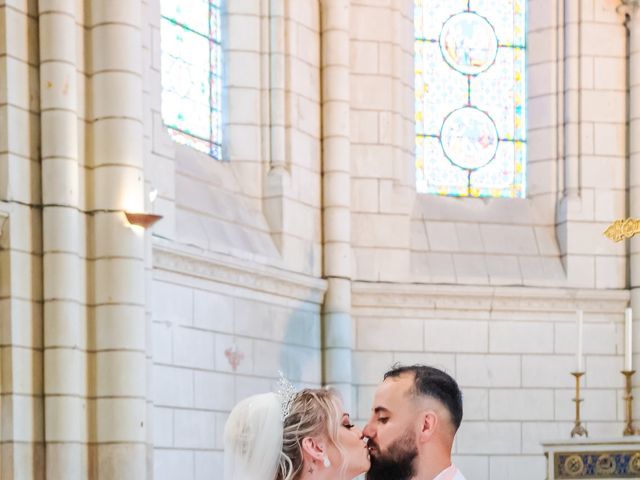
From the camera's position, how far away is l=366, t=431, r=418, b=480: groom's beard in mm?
3432

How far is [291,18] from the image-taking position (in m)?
11.9

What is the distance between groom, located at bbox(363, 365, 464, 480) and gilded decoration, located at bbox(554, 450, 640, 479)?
5.41 m

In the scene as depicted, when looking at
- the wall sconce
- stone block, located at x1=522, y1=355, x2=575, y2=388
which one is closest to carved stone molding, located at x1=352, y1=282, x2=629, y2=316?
stone block, located at x1=522, y1=355, x2=575, y2=388

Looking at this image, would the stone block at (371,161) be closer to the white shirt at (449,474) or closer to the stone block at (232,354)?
the stone block at (232,354)

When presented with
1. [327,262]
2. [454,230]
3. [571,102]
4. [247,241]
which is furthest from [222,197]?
[571,102]

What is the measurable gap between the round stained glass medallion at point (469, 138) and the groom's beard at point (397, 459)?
9.90m

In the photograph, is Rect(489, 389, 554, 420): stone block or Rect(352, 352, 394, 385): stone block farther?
Rect(489, 389, 554, 420): stone block

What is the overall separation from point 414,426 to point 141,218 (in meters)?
5.80

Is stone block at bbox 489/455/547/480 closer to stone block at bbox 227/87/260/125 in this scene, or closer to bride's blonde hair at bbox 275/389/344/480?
stone block at bbox 227/87/260/125

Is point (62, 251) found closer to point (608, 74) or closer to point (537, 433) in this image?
point (537, 433)

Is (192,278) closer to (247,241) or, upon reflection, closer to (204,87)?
(247,241)

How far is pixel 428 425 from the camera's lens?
3508 millimetres

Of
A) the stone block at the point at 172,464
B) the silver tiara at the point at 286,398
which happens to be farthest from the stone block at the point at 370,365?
the silver tiara at the point at 286,398

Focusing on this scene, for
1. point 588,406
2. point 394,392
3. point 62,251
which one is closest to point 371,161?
point 588,406
